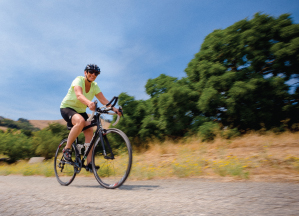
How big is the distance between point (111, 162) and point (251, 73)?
952 cm

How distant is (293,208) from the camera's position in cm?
181

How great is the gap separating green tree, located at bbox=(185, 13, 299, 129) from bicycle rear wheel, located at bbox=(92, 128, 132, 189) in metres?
7.78

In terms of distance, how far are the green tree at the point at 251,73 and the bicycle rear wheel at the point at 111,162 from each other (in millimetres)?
7775

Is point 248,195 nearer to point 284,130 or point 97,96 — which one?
point 97,96

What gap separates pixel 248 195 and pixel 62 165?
4.28 m

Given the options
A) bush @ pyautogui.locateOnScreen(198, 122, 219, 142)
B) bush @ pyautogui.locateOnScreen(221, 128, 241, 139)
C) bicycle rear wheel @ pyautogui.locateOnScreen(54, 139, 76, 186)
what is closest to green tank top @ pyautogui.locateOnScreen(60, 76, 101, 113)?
bicycle rear wheel @ pyautogui.locateOnScreen(54, 139, 76, 186)

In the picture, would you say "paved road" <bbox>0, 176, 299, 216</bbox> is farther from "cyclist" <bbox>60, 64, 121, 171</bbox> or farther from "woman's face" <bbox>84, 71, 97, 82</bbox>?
"woman's face" <bbox>84, 71, 97, 82</bbox>

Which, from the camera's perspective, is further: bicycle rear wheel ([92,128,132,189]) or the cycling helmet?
the cycling helmet

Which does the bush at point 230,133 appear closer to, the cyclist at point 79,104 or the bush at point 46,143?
the cyclist at point 79,104

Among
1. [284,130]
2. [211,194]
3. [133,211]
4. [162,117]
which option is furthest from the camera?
[162,117]

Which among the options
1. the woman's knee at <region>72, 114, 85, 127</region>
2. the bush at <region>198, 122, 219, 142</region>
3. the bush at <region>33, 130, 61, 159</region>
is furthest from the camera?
the bush at <region>33, 130, 61, 159</region>

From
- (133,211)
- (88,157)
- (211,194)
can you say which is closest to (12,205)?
(133,211)

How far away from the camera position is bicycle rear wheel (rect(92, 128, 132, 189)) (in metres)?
3.73

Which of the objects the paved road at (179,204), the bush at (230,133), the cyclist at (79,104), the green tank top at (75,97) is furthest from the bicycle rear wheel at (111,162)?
the bush at (230,133)
